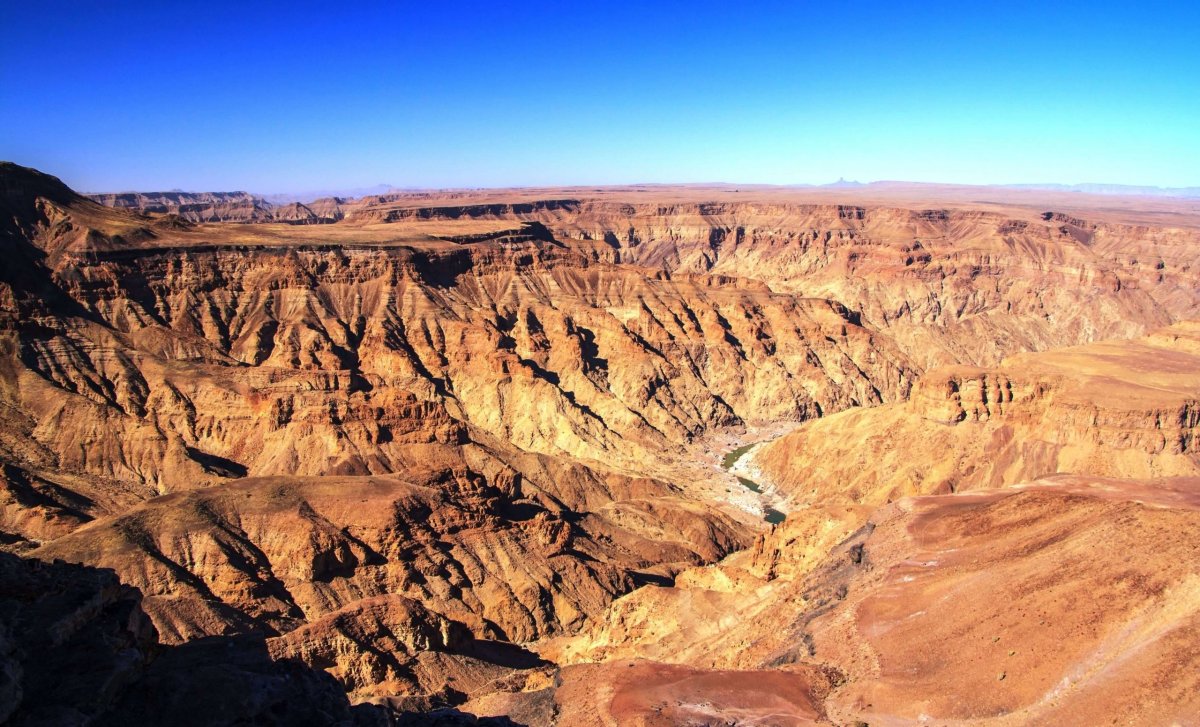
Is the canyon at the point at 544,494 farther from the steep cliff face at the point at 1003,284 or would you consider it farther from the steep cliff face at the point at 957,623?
the steep cliff face at the point at 1003,284

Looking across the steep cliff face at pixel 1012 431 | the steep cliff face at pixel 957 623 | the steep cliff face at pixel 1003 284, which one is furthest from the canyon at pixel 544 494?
the steep cliff face at pixel 1003 284

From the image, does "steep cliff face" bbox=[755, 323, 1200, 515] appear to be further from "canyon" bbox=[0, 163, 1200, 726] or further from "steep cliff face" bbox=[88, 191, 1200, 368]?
"steep cliff face" bbox=[88, 191, 1200, 368]

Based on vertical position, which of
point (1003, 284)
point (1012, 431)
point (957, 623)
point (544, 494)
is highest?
point (1003, 284)

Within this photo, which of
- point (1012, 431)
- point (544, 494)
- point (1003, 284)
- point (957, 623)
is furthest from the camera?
point (1003, 284)

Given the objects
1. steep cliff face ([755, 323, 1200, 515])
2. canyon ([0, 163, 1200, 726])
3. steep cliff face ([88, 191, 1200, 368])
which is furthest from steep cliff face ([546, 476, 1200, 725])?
steep cliff face ([88, 191, 1200, 368])

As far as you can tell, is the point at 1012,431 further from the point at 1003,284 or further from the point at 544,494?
the point at 1003,284

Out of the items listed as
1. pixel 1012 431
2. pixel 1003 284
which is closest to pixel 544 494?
pixel 1012 431

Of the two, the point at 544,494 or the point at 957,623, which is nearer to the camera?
the point at 957,623

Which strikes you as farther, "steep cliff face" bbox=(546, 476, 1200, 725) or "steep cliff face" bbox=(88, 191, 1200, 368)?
"steep cliff face" bbox=(88, 191, 1200, 368)
